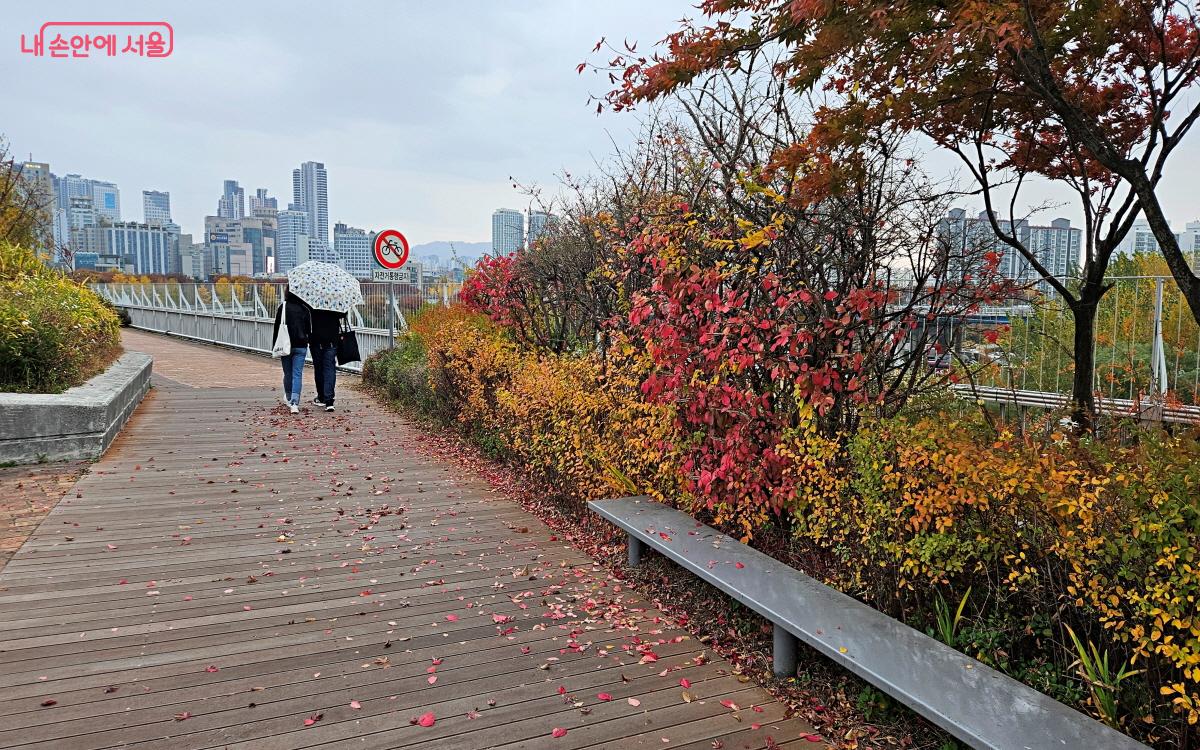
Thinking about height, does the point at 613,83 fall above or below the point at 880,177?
above

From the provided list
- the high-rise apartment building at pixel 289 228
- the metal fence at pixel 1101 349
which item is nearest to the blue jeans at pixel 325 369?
the metal fence at pixel 1101 349

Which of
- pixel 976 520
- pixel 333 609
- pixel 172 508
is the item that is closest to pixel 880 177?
pixel 976 520

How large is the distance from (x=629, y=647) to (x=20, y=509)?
4774 millimetres

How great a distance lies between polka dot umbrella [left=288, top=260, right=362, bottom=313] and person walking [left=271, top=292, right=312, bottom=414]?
0.16 m

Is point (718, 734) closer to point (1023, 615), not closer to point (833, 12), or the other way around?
point (1023, 615)

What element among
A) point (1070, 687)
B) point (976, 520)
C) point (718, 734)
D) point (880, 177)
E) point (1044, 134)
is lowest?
point (718, 734)

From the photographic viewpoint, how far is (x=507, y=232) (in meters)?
10.5

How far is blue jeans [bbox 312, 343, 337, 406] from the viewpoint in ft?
34.4

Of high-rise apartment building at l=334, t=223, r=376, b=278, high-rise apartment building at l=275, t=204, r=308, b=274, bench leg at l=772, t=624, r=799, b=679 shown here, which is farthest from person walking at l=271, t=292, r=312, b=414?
high-rise apartment building at l=275, t=204, r=308, b=274

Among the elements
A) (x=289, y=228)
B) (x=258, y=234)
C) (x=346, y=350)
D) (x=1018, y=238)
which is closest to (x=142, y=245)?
(x=258, y=234)

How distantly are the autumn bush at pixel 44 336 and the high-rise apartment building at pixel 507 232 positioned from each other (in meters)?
4.69

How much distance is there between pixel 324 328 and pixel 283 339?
0.54m

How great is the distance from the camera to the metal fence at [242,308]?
14430 mm

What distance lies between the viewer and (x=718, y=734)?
2.93 meters
